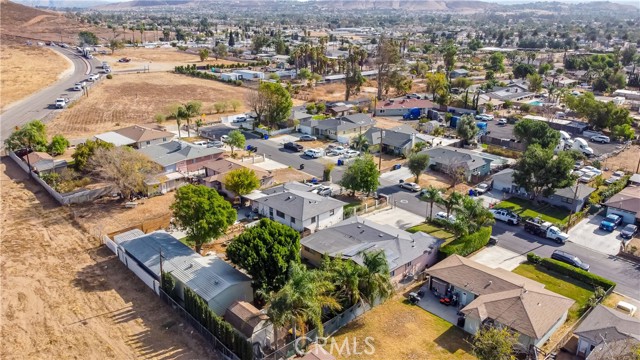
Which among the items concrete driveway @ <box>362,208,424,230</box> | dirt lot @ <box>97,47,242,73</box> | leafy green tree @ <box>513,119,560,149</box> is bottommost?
concrete driveway @ <box>362,208,424,230</box>

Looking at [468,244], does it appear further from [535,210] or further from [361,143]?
Answer: [361,143]

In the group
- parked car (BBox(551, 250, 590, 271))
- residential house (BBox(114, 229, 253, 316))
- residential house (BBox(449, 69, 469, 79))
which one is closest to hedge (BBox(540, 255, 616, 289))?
parked car (BBox(551, 250, 590, 271))

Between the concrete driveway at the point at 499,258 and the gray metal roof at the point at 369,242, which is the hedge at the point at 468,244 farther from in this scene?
the gray metal roof at the point at 369,242

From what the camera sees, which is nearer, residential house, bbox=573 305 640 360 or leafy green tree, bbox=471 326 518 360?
leafy green tree, bbox=471 326 518 360

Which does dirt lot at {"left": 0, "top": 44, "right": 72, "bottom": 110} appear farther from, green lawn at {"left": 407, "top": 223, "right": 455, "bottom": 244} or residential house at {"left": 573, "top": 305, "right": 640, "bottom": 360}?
residential house at {"left": 573, "top": 305, "right": 640, "bottom": 360}

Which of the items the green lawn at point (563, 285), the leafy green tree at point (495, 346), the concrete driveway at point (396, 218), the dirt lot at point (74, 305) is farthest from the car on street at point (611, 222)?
the dirt lot at point (74, 305)
